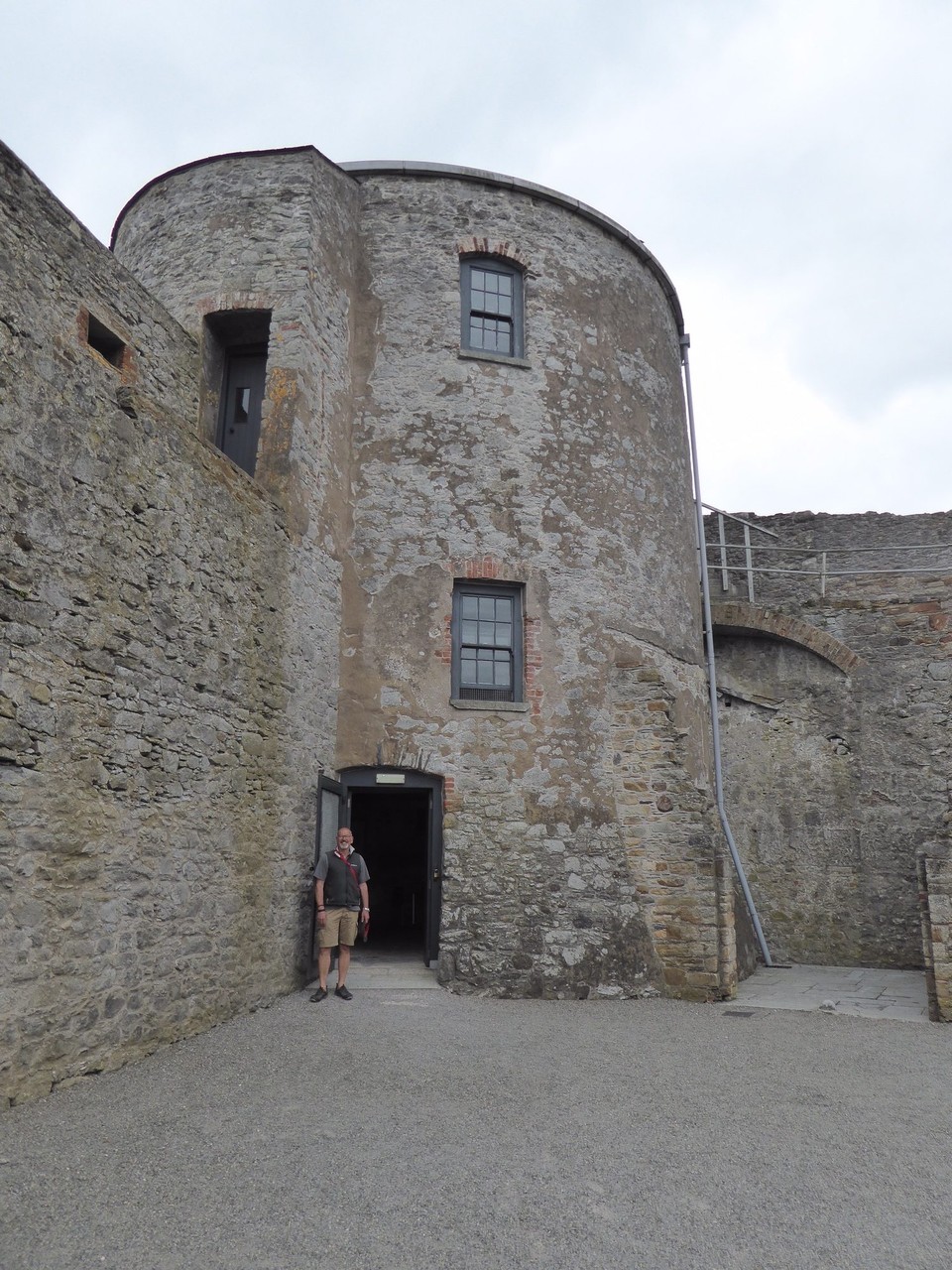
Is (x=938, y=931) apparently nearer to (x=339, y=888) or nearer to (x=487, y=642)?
(x=487, y=642)

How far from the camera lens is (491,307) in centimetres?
1073

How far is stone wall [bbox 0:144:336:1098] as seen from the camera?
16.4ft

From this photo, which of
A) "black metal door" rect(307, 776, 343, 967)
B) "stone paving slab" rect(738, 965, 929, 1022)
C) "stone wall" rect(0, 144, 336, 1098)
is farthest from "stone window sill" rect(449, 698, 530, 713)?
"stone paving slab" rect(738, 965, 929, 1022)

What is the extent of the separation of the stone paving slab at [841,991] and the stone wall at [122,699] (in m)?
4.74

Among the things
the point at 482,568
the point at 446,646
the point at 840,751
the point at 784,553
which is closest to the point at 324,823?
the point at 446,646

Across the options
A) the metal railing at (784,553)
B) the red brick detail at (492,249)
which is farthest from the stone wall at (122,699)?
the metal railing at (784,553)

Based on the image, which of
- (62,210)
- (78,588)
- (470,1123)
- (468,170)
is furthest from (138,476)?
(468,170)

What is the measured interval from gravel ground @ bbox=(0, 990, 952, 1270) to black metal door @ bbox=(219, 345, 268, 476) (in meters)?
5.92

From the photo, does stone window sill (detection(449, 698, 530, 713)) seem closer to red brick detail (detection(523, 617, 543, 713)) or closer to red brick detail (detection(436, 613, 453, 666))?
red brick detail (detection(523, 617, 543, 713))

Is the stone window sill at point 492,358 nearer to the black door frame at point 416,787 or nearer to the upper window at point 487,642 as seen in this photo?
the upper window at point 487,642

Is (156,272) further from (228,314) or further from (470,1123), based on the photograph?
(470,1123)

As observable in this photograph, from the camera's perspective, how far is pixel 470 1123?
15.3ft

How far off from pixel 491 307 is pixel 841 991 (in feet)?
28.7

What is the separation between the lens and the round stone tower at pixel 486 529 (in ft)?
28.8
